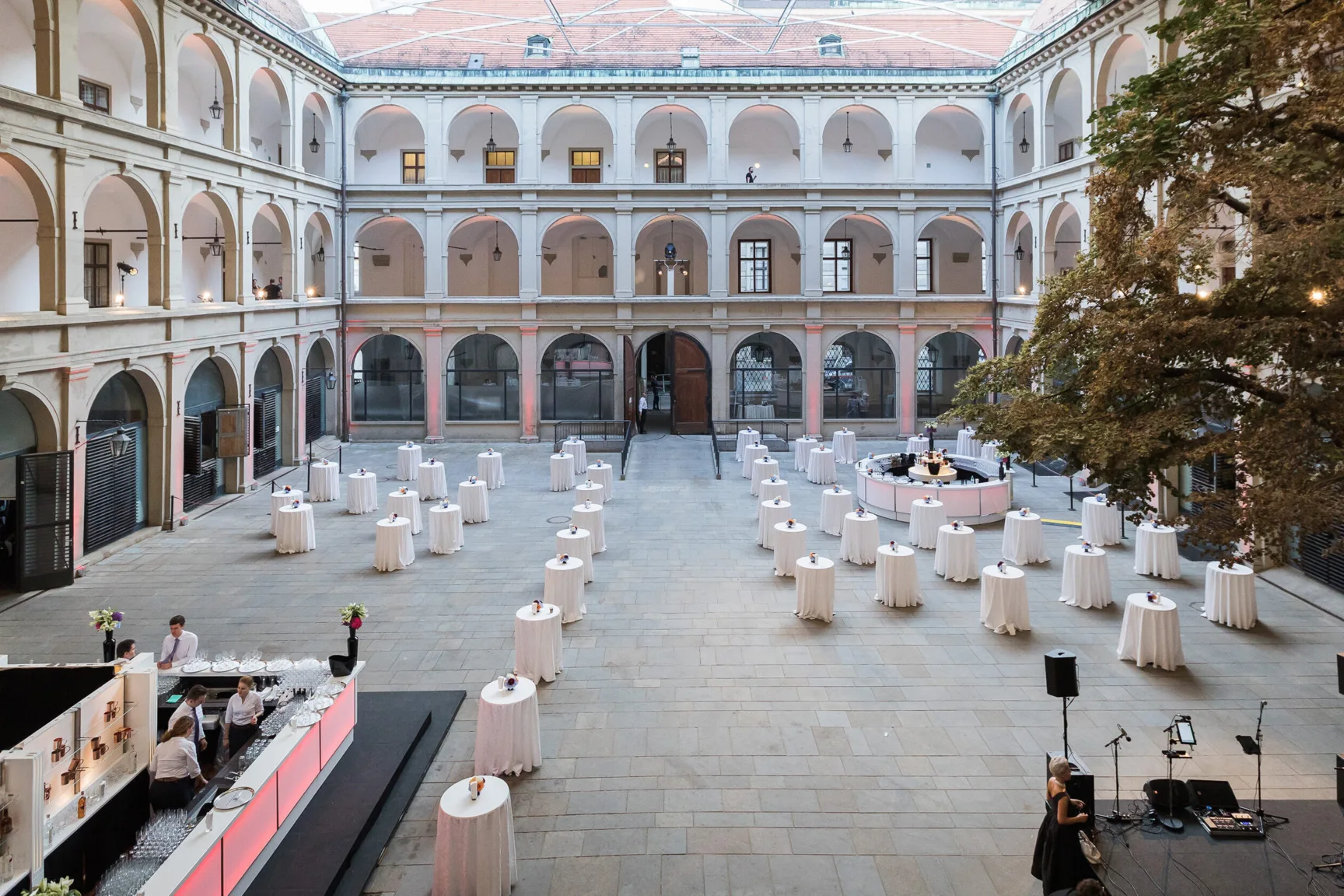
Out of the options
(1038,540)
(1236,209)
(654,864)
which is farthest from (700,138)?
(654,864)

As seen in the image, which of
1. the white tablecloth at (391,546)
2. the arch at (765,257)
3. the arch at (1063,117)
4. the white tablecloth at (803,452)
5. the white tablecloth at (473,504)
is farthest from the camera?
the arch at (765,257)

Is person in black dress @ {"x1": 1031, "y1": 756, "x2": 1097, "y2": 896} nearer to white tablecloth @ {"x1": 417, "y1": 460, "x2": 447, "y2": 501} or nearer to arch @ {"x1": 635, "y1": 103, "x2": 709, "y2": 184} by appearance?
white tablecloth @ {"x1": 417, "y1": 460, "x2": 447, "y2": 501}

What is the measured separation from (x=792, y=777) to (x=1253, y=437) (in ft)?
17.7

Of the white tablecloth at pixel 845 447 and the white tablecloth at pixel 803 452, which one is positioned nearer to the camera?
the white tablecloth at pixel 803 452

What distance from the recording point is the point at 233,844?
285 inches

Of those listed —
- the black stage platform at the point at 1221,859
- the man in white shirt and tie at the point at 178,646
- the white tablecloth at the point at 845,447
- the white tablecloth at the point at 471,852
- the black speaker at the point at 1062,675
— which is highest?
the white tablecloth at the point at 845,447

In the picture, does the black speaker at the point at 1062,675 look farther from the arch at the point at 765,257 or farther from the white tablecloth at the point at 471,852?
the arch at the point at 765,257

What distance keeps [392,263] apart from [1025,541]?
84.8 ft

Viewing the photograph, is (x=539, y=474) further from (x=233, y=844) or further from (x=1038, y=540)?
(x=233, y=844)

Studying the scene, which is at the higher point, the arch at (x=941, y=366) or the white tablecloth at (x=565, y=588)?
the arch at (x=941, y=366)

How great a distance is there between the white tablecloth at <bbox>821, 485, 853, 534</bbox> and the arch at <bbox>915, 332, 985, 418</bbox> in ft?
49.0

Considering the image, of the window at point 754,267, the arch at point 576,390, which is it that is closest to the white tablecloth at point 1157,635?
the arch at point 576,390

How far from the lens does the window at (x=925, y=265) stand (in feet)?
113

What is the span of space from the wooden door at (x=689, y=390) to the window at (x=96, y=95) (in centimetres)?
1867
